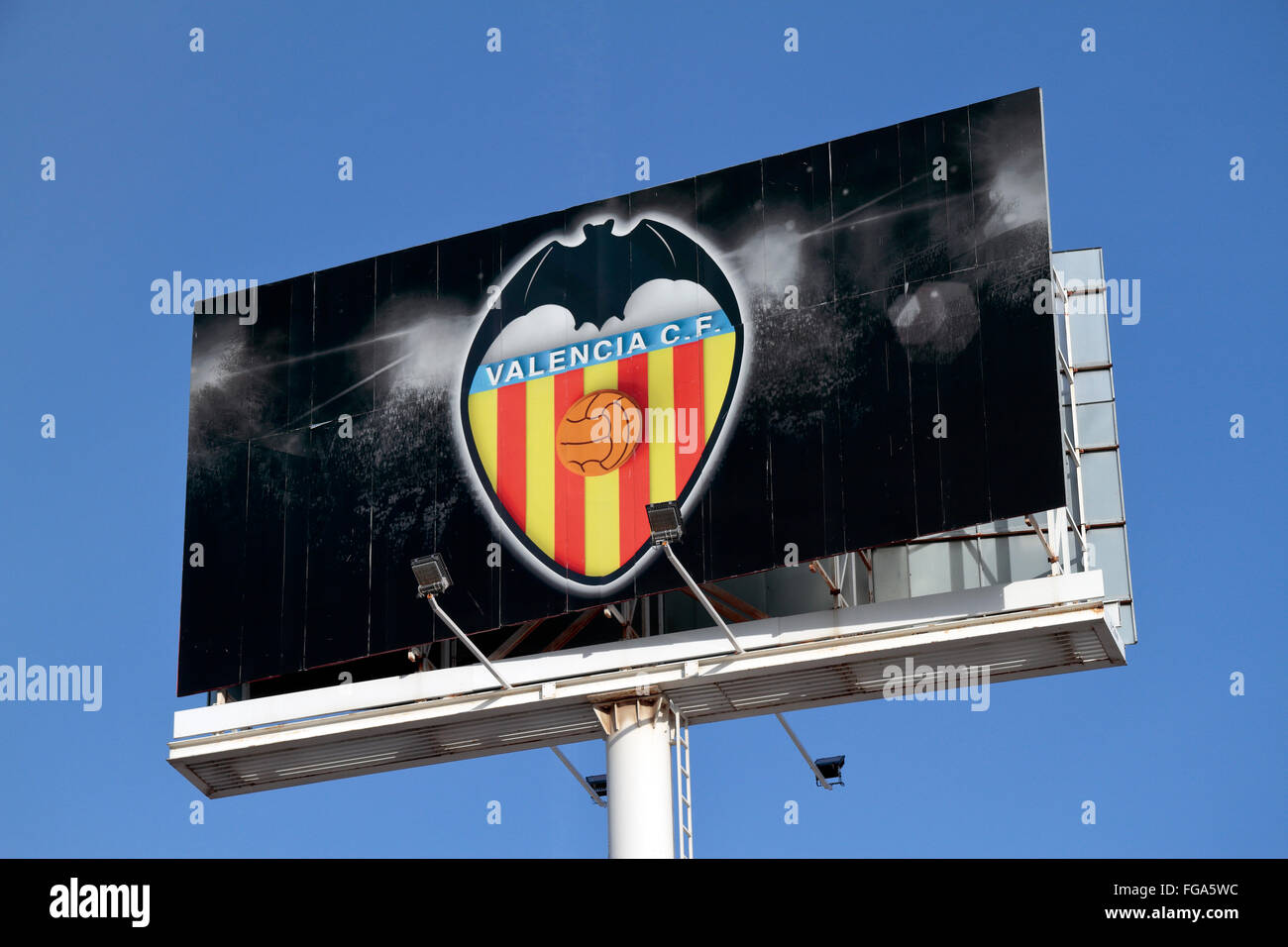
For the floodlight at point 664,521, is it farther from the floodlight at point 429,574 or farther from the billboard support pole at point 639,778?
the billboard support pole at point 639,778

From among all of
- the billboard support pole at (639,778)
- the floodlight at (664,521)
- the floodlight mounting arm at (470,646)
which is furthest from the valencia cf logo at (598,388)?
the floodlight at (664,521)

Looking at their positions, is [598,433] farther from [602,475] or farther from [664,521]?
[664,521]

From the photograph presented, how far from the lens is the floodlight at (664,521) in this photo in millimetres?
26219

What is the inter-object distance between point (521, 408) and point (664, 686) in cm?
480

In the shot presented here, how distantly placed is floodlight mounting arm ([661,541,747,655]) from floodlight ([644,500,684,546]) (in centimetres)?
21

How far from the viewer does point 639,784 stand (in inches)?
1101

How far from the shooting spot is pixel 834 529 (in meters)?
27.5

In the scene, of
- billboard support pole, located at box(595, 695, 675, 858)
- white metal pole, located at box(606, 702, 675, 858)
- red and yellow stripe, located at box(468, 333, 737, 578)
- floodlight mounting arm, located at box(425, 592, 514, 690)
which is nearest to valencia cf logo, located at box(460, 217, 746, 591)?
red and yellow stripe, located at box(468, 333, 737, 578)

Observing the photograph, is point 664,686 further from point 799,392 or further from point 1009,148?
point 1009,148

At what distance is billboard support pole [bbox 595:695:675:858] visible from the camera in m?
27.5

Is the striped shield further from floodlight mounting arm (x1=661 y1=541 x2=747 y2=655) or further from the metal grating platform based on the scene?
the metal grating platform

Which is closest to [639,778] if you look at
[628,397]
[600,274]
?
[628,397]
